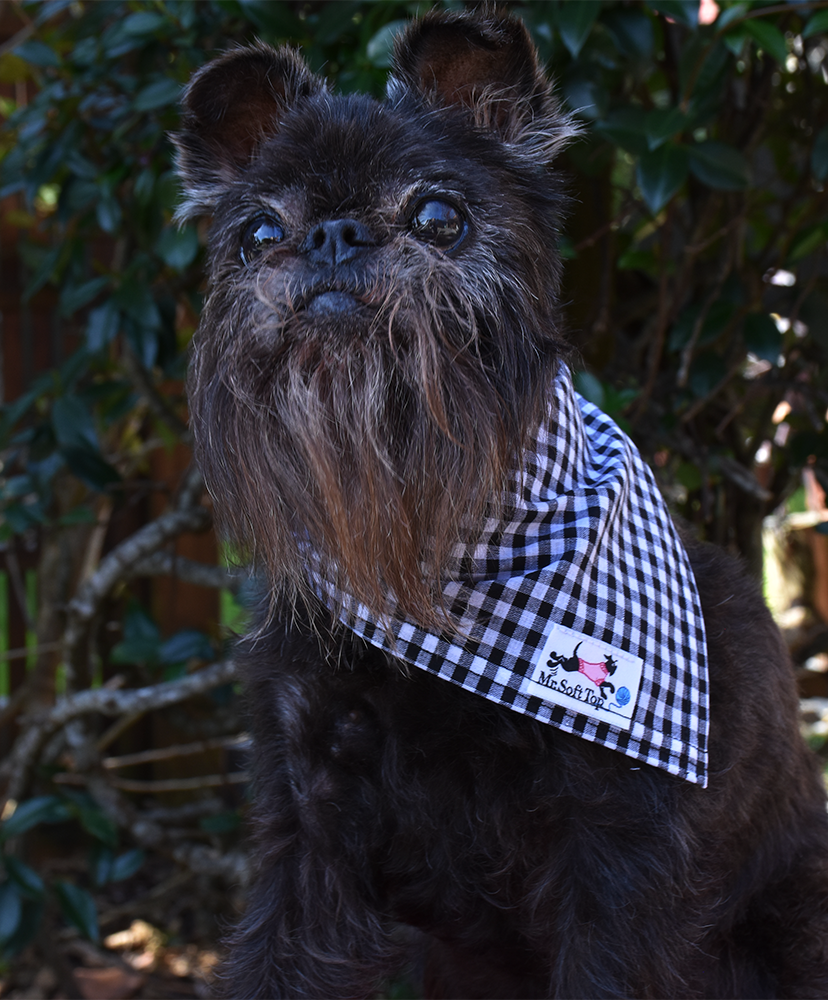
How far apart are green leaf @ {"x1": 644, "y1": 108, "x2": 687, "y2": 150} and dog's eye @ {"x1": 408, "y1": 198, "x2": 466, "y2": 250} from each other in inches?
29.1

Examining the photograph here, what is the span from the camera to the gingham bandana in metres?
1.37

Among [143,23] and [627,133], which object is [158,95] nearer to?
[143,23]

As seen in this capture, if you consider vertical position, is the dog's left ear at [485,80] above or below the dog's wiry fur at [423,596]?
above

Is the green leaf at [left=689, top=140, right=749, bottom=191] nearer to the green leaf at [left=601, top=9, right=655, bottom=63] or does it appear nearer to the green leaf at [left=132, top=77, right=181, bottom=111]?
the green leaf at [left=601, top=9, right=655, bottom=63]

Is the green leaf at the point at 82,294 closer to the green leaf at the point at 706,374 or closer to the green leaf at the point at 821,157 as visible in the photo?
the green leaf at the point at 706,374

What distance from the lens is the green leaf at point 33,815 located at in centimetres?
A: 250

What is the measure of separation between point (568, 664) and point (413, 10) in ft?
4.59

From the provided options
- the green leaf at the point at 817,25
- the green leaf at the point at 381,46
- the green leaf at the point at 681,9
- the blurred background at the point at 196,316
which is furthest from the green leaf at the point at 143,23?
the green leaf at the point at 817,25

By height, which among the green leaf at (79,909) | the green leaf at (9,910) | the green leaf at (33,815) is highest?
the green leaf at (33,815)

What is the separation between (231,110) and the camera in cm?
155

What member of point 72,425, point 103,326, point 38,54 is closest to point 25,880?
point 72,425

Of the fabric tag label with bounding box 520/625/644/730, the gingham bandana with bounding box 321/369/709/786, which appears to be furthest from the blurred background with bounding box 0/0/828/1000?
the fabric tag label with bounding box 520/625/644/730

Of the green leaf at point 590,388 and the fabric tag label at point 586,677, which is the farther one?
the green leaf at point 590,388

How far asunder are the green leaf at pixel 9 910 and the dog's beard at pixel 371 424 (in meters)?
1.68
